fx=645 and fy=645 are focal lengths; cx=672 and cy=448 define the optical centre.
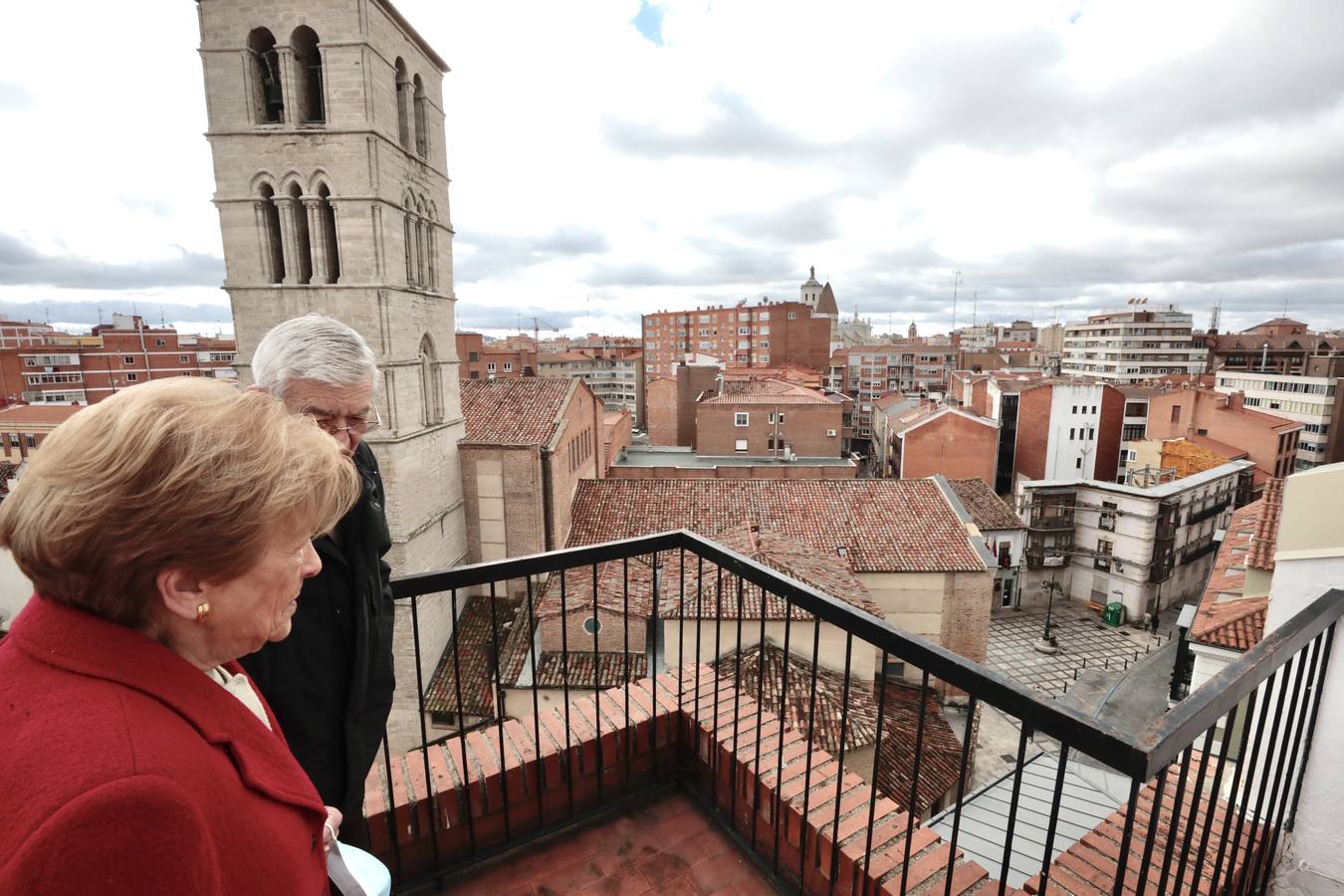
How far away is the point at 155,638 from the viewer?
1008 mm

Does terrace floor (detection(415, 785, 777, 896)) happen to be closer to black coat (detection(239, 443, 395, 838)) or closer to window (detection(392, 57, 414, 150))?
black coat (detection(239, 443, 395, 838))

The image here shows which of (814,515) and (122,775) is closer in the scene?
(122,775)

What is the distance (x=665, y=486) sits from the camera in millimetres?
18297

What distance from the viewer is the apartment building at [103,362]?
1848 inches

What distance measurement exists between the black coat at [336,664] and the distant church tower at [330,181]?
12654 millimetres

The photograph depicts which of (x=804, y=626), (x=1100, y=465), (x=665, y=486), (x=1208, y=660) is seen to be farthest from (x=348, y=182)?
(x=1100, y=465)

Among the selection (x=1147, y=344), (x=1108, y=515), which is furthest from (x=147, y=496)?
(x=1147, y=344)

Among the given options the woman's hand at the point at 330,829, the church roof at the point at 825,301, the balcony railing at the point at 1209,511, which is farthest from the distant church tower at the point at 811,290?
the woman's hand at the point at 330,829

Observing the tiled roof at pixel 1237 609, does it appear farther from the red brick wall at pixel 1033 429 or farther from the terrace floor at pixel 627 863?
the red brick wall at pixel 1033 429

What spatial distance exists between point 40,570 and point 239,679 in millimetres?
586

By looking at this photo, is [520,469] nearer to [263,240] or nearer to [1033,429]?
[263,240]

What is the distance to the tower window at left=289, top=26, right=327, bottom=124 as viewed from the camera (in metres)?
13.1

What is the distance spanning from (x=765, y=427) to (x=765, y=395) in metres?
2.19

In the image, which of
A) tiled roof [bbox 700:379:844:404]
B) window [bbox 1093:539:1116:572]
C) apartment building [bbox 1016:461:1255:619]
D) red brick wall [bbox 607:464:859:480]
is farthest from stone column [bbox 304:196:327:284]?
window [bbox 1093:539:1116:572]
